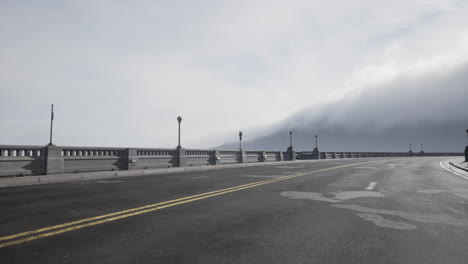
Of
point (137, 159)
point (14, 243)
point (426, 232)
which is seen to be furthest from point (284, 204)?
point (137, 159)

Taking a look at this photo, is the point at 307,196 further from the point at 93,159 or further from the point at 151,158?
the point at 151,158

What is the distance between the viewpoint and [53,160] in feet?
54.4

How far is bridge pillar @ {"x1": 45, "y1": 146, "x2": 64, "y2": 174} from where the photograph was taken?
53.5 feet

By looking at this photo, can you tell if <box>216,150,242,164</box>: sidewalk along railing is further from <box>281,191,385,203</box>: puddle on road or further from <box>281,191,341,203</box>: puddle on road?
<box>281,191,385,203</box>: puddle on road

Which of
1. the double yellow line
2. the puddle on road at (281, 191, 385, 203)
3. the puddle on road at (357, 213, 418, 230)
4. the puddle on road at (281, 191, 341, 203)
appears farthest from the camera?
the puddle on road at (281, 191, 385, 203)

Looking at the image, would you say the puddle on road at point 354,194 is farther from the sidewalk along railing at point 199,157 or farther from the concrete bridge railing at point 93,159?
the sidewalk along railing at point 199,157

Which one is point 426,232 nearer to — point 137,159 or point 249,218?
point 249,218

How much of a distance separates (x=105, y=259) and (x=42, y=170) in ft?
51.6

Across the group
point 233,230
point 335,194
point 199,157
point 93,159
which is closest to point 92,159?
point 93,159

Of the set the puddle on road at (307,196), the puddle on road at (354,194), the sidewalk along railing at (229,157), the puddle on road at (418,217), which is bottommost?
the puddle on road at (418,217)

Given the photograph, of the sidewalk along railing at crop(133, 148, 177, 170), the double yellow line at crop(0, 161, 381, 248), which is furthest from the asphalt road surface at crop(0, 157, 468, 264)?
the sidewalk along railing at crop(133, 148, 177, 170)

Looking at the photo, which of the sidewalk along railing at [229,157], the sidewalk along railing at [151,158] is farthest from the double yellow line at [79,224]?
the sidewalk along railing at [229,157]

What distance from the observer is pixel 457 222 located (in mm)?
5438

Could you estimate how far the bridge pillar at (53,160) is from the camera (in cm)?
1630
